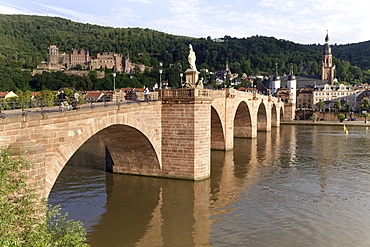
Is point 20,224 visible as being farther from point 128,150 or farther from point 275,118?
point 275,118

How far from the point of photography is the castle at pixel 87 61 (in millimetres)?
177000

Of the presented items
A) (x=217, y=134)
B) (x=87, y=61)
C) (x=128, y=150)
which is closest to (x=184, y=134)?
(x=128, y=150)

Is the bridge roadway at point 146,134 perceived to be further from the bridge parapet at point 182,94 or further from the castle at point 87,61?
the castle at point 87,61

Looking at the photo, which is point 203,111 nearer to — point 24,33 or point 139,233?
point 139,233

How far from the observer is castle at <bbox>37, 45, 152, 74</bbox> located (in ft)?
581

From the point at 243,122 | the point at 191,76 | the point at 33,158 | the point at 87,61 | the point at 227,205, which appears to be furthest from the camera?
the point at 87,61

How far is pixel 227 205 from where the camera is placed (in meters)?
18.3

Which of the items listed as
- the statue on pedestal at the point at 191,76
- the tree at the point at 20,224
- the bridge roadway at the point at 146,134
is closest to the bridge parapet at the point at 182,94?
the bridge roadway at the point at 146,134

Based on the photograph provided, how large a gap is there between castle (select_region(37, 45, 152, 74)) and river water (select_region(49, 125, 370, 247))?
505 feet

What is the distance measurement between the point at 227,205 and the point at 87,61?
592 feet

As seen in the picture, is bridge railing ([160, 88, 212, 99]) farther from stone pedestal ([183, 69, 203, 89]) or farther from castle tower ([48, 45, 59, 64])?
castle tower ([48, 45, 59, 64])

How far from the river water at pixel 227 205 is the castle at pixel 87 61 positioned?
153950mm

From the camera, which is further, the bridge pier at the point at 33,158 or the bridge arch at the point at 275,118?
the bridge arch at the point at 275,118

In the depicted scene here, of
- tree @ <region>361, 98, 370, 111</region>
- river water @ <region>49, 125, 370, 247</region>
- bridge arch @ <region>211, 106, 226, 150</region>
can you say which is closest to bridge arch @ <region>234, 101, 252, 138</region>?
bridge arch @ <region>211, 106, 226, 150</region>
